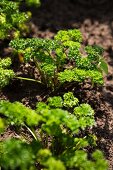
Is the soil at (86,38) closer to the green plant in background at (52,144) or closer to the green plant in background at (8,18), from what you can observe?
the green plant in background at (8,18)

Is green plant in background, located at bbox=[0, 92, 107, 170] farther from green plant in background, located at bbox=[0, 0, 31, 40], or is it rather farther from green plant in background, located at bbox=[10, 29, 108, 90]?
green plant in background, located at bbox=[0, 0, 31, 40]

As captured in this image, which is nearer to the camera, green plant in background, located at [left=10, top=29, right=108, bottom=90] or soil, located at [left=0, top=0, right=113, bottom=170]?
green plant in background, located at [left=10, top=29, right=108, bottom=90]

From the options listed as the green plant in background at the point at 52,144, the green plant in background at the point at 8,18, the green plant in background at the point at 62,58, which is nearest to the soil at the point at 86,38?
the green plant in background at the point at 62,58

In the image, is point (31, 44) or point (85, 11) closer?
point (31, 44)

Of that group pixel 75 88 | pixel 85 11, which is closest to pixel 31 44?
pixel 75 88

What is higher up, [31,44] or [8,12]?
[8,12]

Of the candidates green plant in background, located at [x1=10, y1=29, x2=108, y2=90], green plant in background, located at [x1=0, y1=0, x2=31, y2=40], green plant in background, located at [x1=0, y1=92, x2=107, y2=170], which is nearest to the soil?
green plant in background, located at [x1=10, y1=29, x2=108, y2=90]

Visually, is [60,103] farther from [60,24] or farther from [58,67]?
[60,24]

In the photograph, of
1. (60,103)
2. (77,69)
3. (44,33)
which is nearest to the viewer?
(60,103)
